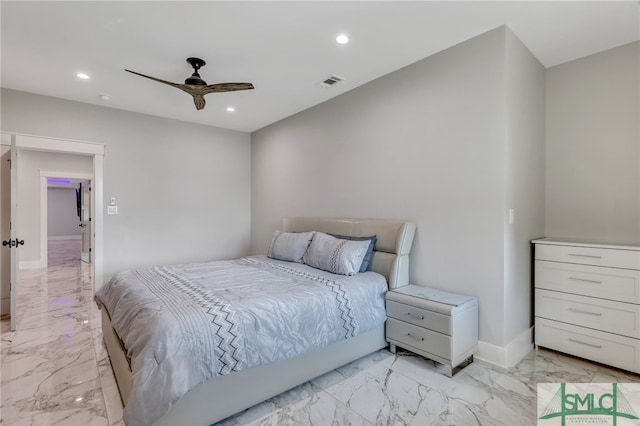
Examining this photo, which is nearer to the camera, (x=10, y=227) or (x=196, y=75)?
(x=196, y=75)

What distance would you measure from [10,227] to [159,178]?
5.57 ft

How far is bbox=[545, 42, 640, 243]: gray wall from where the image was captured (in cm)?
262

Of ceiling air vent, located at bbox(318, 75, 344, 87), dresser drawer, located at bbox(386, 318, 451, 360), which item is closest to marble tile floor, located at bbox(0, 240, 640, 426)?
dresser drawer, located at bbox(386, 318, 451, 360)

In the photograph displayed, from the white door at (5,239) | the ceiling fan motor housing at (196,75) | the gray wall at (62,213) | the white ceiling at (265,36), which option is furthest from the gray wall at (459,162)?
the gray wall at (62,213)

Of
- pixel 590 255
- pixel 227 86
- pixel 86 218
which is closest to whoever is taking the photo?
pixel 590 255

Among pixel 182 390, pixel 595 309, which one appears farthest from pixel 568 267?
pixel 182 390

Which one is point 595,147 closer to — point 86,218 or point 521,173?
point 521,173

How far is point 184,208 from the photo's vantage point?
481 centimetres

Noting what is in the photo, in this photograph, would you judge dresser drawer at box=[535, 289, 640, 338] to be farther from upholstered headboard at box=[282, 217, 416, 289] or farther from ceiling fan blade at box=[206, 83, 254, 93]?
ceiling fan blade at box=[206, 83, 254, 93]

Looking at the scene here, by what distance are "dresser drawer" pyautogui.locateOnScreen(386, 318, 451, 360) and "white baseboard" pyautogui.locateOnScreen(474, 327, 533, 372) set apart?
0.45 meters

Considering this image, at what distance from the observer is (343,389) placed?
2.19m

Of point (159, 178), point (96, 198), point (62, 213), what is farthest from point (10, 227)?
point (62, 213)

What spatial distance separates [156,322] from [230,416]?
0.76 meters

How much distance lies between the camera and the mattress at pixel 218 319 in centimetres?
158
